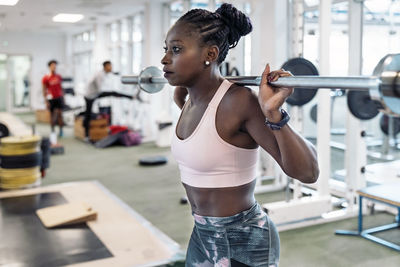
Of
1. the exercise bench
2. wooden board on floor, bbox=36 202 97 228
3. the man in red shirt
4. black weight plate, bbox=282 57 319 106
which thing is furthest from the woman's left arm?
the man in red shirt

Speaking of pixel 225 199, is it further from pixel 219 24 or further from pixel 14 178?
pixel 14 178

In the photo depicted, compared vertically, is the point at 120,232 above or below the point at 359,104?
below

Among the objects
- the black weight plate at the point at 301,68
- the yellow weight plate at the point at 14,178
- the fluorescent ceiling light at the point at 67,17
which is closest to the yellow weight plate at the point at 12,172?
the yellow weight plate at the point at 14,178

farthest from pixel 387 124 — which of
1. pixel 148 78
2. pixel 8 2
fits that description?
pixel 8 2

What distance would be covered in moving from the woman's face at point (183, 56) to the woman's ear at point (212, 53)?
0.01 metres

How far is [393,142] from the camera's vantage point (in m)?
5.88

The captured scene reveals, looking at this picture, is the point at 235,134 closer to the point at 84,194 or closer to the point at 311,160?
the point at 311,160

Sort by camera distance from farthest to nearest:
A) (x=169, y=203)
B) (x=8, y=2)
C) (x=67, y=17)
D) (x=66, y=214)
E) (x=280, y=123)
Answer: (x=67, y=17) < (x=8, y=2) < (x=169, y=203) < (x=66, y=214) < (x=280, y=123)

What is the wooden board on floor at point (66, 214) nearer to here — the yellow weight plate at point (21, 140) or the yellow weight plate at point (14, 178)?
the yellow weight plate at point (14, 178)

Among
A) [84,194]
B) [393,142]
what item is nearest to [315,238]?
[84,194]

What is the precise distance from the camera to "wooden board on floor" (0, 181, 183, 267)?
2.59m

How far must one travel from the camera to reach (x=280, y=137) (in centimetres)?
91

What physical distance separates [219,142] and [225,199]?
158 millimetres

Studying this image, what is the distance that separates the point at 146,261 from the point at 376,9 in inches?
124
